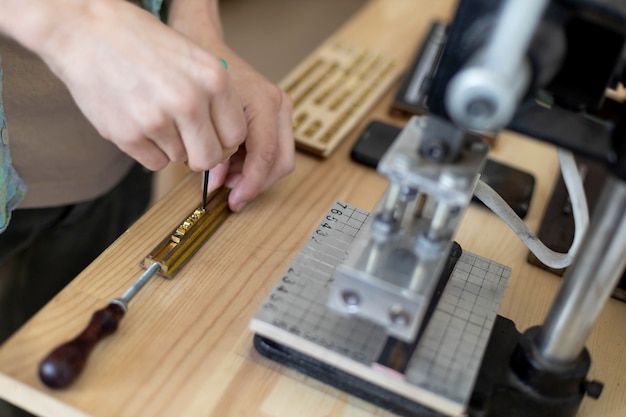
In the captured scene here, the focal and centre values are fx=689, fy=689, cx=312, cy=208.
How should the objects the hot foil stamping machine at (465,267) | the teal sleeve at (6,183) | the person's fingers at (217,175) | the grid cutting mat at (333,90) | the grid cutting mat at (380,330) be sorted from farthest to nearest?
1. the grid cutting mat at (333,90)
2. the person's fingers at (217,175)
3. the teal sleeve at (6,183)
4. the grid cutting mat at (380,330)
5. the hot foil stamping machine at (465,267)

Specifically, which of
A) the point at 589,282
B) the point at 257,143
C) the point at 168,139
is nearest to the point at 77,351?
the point at 168,139

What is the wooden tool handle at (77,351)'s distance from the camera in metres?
0.58

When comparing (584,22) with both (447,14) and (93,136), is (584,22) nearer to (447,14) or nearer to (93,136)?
(93,136)

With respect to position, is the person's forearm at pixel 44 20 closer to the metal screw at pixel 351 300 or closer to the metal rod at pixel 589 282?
the metal screw at pixel 351 300

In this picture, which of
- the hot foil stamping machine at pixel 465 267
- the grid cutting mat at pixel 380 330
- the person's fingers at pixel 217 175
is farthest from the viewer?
the person's fingers at pixel 217 175

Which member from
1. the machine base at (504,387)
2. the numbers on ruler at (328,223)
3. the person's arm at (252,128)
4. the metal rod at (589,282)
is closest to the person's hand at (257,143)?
the person's arm at (252,128)

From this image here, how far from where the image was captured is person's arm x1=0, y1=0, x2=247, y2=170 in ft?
2.01

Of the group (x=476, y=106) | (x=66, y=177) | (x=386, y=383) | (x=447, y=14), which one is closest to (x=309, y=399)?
(x=386, y=383)

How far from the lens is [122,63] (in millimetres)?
612

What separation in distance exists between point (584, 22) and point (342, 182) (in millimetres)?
465

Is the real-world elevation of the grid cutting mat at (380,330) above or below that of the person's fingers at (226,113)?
below

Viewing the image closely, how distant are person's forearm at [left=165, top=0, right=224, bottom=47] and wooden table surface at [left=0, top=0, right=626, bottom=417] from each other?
193 millimetres

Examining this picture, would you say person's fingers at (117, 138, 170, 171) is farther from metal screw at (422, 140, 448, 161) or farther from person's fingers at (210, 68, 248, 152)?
metal screw at (422, 140, 448, 161)

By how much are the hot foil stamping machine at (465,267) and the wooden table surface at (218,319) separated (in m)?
0.04
